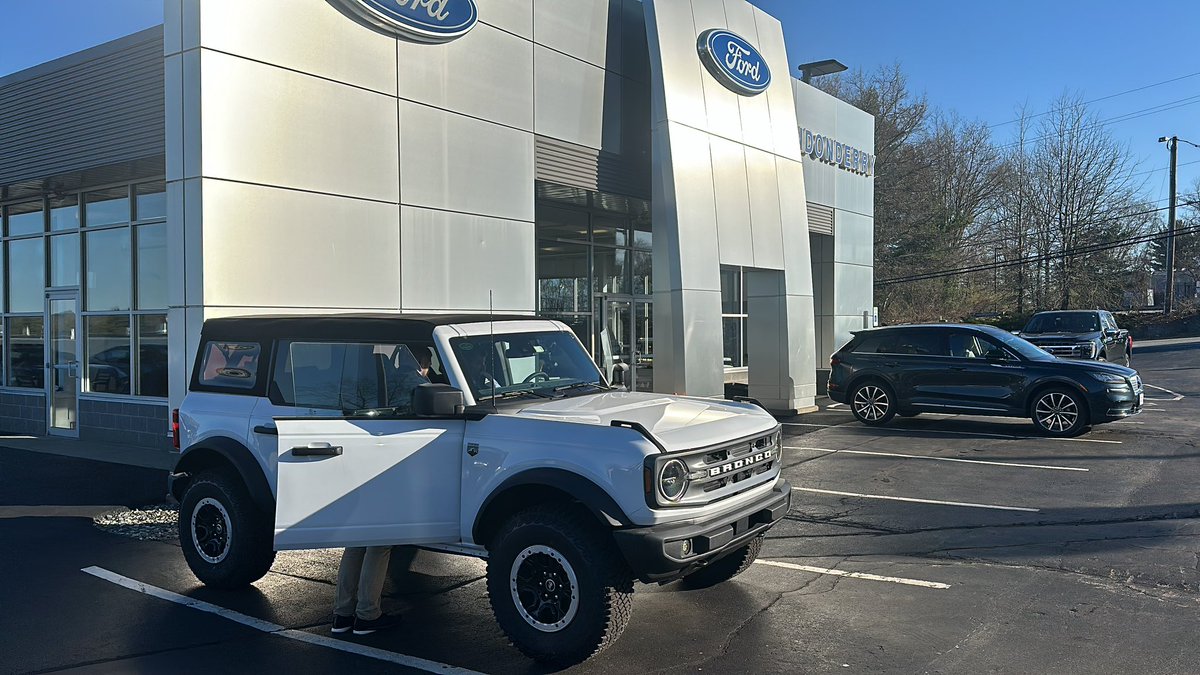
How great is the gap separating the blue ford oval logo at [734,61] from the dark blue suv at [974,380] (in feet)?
17.3

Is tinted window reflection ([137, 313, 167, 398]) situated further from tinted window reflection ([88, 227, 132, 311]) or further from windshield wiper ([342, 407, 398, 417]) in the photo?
windshield wiper ([342, 407, 398, 417])

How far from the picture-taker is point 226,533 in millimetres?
6242

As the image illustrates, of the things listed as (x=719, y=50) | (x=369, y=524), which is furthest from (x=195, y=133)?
(x=719, y=50)

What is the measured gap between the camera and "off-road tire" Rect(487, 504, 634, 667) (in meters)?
4.59

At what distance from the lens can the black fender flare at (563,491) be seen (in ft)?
15.1

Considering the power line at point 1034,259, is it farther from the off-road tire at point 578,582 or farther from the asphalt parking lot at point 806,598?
the off-road tire at point 578,582

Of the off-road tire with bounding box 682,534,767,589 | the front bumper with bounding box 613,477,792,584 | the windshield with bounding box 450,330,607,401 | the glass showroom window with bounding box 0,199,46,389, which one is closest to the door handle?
the windshield with bounding box 450,330,607,401

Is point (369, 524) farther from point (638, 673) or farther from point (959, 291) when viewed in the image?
point (959, 291)

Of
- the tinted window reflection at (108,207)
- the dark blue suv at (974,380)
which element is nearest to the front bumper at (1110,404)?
the dark blue suv at (974,380)

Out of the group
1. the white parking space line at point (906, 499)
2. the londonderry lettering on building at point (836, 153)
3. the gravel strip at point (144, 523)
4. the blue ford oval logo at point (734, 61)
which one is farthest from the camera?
the londonderry lettering on building at point (836, 153)

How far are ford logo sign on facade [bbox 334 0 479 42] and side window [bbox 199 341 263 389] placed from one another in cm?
561

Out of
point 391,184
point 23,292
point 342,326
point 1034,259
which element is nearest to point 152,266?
point 391,184

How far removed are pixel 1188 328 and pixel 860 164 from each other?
28.9 metres

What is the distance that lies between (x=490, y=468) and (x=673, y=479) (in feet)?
3.66
